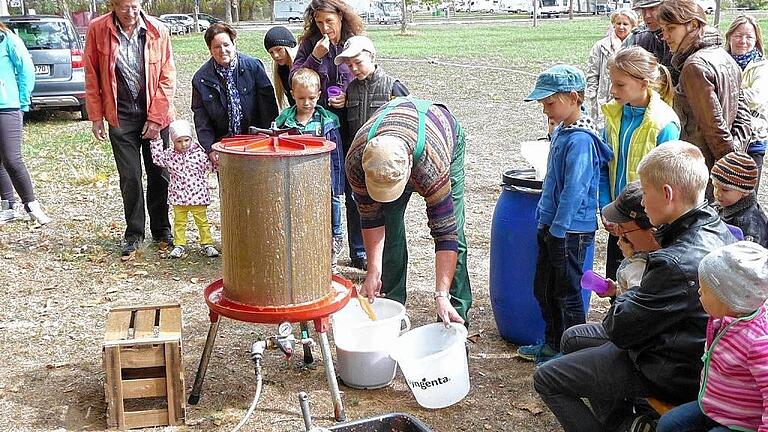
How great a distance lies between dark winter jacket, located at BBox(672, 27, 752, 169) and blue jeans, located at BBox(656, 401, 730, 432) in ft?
6.85

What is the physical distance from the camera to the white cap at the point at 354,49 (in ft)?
15.1

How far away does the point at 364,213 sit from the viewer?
3676 millimetres

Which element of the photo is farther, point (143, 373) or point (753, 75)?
point (753, 75)

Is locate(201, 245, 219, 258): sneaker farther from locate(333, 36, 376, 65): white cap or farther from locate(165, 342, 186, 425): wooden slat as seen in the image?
locate(165, 342, 186, 425): wooden slat

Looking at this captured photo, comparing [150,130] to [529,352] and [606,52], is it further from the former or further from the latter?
[606,52]

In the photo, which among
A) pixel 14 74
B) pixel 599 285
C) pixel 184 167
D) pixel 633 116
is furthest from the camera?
pixel 14 74

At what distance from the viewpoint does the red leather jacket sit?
5.61 metres

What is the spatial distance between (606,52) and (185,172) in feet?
12.5

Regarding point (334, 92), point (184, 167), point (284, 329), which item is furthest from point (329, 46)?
point (284, 329)

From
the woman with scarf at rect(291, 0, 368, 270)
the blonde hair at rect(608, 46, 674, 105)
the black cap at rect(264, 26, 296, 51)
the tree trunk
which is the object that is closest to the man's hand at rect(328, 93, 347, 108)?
the woman with scarf at rect(291, 0, 368, 270)

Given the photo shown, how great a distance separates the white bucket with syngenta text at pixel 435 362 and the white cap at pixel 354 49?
171 cm

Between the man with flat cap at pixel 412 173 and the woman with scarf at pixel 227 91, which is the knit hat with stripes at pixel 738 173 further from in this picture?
the woman with scarf at pixel 227 91

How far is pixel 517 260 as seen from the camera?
4145mm

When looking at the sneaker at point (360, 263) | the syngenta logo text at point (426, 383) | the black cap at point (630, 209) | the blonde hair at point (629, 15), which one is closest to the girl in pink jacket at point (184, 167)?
the sneaker at point (360, 263)
